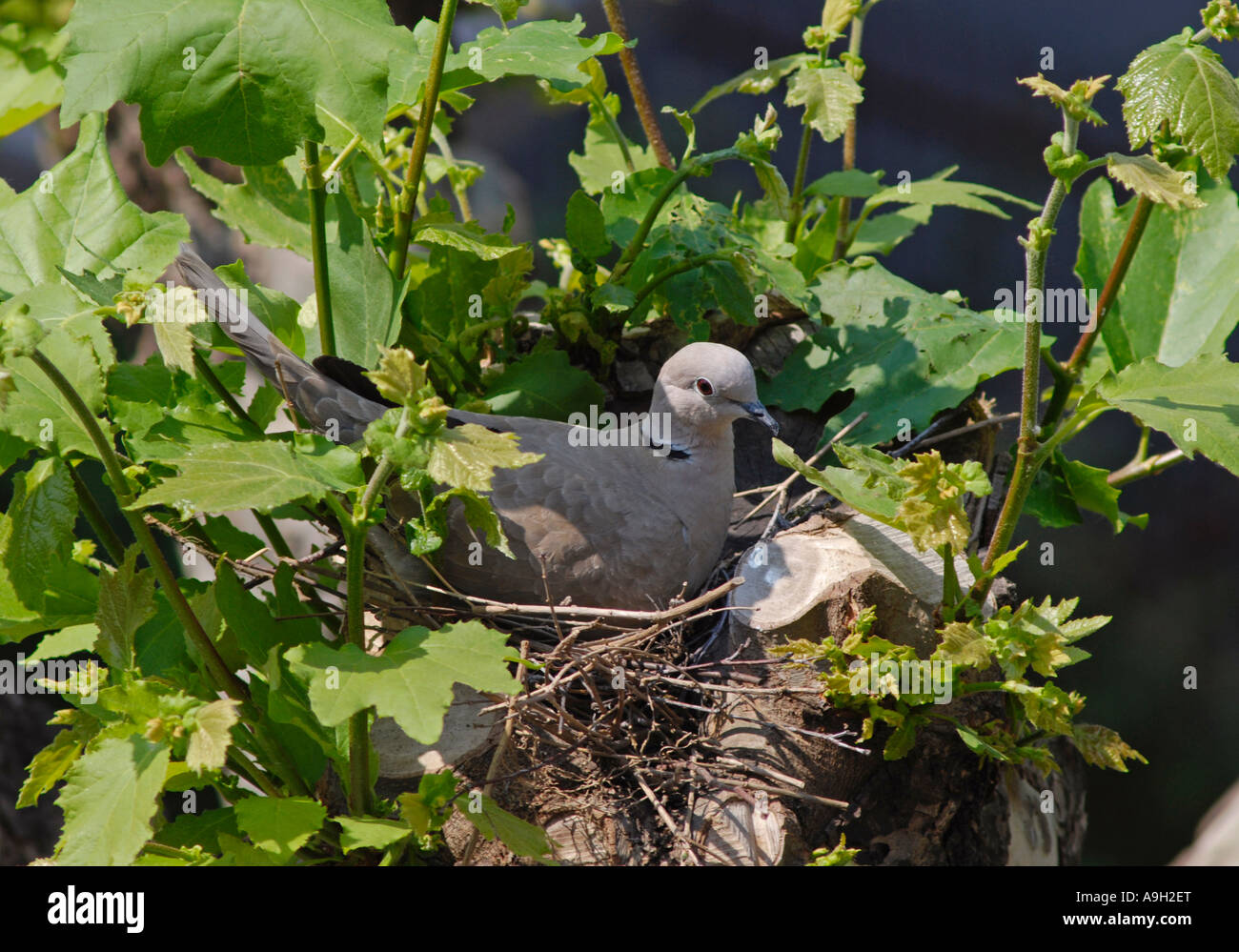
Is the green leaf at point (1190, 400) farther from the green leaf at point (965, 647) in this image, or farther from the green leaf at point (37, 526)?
the green leaf at point (37, 526)

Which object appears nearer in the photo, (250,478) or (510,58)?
(250,478)

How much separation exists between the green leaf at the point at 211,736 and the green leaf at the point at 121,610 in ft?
0.57

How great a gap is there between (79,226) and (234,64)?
0.37 metres

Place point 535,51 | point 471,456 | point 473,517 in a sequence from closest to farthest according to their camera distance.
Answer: point 471,456, point 473,517, point 535,51

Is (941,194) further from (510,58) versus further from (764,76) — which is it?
(510,58)

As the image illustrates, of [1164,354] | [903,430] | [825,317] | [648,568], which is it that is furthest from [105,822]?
[1164,354]

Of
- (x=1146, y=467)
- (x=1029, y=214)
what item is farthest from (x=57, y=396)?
(x=1029, y=214)

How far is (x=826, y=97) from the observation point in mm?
1295

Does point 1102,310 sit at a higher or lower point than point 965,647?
higher

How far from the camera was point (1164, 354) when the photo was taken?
4.95ft

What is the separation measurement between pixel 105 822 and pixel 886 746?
0.81 metres

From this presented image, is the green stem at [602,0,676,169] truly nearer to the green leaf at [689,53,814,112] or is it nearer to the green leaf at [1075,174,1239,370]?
the green leaf at [689,53,814,112]

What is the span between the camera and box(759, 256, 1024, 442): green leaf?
4.79ft

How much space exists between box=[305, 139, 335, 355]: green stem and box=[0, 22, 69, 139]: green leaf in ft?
0.89
